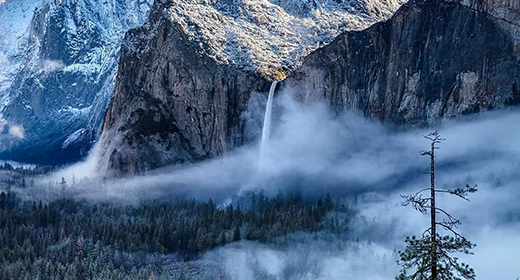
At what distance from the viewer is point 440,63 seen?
166375 mm

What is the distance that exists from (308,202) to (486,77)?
57.9 meters

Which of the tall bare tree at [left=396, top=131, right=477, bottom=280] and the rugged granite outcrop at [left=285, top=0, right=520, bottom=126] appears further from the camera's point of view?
the rugged granite outcrop at [left=285, top=0, right=520, bottom=126]

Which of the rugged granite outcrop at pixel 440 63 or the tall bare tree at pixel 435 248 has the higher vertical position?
the rugged granite outcrop at pixel 440 63

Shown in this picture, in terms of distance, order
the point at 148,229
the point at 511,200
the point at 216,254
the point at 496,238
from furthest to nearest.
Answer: the point at 148,229, the point at 216,254, the point at 511,200, the point at 496,238

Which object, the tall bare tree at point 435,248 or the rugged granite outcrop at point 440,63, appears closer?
the tall bare tree at point 435,248

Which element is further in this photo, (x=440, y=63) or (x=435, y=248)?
(x=440, y=63)

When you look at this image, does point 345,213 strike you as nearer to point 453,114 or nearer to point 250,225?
point 250,225

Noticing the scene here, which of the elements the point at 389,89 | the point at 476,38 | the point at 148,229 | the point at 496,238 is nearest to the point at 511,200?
the point at 496,238

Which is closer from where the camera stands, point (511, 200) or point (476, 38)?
point (511, 200)

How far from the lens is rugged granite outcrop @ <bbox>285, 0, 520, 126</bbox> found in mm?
151375

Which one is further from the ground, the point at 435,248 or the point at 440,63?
the point at 440,63

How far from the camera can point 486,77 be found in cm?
15462

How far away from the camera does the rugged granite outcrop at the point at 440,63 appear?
151375 mm

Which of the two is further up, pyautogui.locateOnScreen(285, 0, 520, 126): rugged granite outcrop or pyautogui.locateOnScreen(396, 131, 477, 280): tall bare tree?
pyautogui.locateOnScreen(285, 0, 520, 126): rugged granite outcrop
